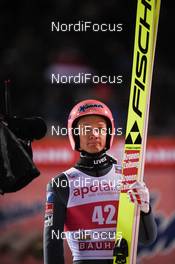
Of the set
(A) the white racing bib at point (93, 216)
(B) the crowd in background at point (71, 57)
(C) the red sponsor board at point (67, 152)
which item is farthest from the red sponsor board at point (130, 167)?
(C) the red sponsor board at point (67, 152)

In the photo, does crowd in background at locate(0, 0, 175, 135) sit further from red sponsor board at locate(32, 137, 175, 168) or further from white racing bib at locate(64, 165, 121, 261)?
white racing bib at locate(64, 165, 121, 261)

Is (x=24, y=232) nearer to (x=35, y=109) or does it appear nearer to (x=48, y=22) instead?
(x=35, y=109)

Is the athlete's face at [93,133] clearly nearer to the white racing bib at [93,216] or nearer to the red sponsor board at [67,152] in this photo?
the white racing bib at [93,216]

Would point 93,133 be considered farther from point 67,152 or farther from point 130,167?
point 67,152

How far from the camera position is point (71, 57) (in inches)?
113

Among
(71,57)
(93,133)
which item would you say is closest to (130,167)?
(93,133)

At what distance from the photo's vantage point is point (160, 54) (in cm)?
302

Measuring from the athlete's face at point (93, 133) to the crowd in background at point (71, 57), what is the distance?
0.09 metres

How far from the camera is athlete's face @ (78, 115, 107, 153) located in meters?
2.29

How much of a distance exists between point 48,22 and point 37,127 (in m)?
0.54

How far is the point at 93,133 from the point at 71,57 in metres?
0.65

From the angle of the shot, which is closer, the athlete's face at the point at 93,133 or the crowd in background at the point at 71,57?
the athlete's face at the point at 93,133

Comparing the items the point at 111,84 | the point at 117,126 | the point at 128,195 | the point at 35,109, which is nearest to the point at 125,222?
the point at 128,195

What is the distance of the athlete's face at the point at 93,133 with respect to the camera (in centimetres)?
229
